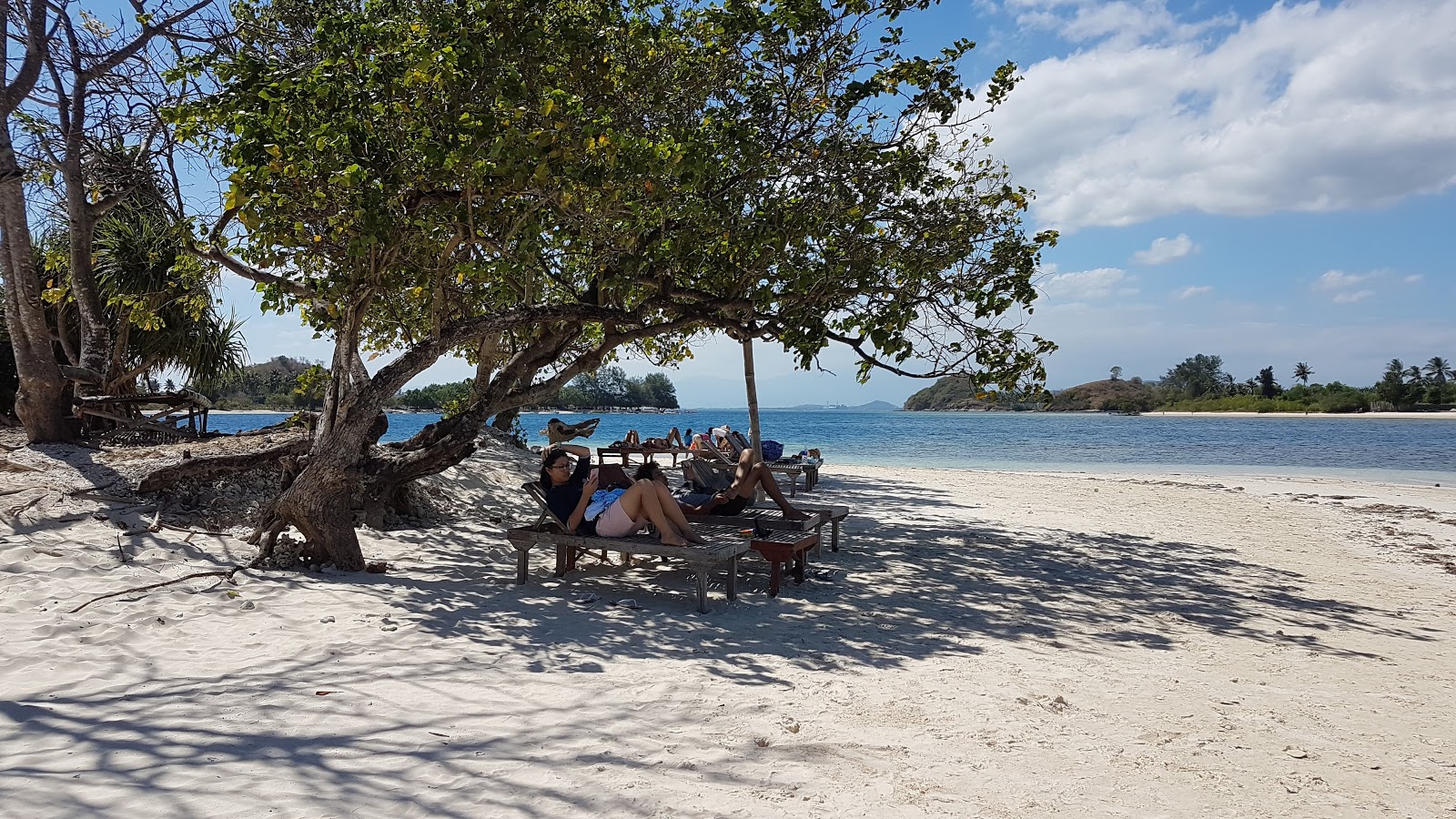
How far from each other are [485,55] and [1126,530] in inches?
375

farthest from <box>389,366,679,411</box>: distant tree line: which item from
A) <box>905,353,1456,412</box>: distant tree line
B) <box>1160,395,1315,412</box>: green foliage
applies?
<box>1160,395,1315,412</box>: green foliage

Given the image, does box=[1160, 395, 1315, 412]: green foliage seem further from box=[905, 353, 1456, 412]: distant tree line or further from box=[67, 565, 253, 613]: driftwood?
box=[67, 565, 253, 613]: driftwood

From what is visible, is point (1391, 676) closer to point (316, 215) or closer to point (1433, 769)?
point (1433, 769)

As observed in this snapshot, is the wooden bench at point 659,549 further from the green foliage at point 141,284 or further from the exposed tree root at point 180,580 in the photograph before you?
the green foliage at point 141,284

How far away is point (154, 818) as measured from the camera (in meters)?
2.76

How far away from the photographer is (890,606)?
21.2 ft

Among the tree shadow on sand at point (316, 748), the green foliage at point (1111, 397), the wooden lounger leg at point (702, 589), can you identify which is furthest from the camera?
the green foliage at point (1111, 397)

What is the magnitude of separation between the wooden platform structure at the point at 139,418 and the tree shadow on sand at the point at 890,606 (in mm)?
3638

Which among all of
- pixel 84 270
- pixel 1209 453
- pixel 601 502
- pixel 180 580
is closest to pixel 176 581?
pixel 180 580

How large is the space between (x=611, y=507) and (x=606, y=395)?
92.2 metres

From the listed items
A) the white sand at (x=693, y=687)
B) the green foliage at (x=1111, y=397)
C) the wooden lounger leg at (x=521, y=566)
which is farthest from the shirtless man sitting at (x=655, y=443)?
the green foliage at (x=1111, y=397)

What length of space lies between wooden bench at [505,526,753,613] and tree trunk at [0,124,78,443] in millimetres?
5417

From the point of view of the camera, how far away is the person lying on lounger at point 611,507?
6309 millimetres

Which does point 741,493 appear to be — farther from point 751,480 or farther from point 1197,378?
point 1197,378
